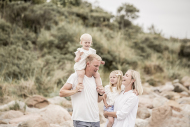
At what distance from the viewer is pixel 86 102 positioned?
316cm

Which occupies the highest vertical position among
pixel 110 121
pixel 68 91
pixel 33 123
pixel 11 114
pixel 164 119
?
pixel 68 91

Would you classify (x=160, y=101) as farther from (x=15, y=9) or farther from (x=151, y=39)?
(x=151, y=39)

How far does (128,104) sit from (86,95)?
66 centimetres

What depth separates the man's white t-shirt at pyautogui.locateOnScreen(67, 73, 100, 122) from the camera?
3.12m

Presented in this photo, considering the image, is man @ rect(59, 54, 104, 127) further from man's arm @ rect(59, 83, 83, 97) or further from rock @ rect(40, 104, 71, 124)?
rock @ rect(40, 104, 71, 124)

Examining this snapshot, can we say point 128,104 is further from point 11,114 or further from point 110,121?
point 11,114

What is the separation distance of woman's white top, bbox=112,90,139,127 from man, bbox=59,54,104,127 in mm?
328

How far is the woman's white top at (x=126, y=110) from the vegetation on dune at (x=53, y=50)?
228 inches

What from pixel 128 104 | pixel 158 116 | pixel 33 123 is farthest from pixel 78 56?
pixel 158 116

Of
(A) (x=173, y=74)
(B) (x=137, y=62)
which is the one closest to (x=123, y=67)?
(B) (x=137, y=62)

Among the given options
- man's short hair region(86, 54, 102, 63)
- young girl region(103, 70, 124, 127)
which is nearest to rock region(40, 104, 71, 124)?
young girl region(103, 70, 124, 127)

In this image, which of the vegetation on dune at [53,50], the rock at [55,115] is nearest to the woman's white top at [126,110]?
the rock at [55,115]

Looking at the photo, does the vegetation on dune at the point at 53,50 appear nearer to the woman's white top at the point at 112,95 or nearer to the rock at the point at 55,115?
the rock at the point at 55,115

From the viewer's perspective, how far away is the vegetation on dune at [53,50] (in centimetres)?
949
